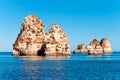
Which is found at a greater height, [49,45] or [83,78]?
[49,45]

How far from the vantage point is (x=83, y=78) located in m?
72.4

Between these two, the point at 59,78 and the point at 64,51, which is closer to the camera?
the point at 59,78

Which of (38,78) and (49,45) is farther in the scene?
(49,45)

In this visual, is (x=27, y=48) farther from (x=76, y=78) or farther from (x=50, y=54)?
(x=76, y=78)

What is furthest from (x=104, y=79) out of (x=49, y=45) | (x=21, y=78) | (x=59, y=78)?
(x=49, y=45)

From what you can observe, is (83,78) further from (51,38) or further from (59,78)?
(51,38)

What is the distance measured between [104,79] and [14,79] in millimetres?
16949

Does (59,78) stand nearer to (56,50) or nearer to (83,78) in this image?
(83,78)

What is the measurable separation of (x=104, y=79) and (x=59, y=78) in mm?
8779

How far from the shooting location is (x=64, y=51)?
200 meters

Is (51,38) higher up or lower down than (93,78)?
higher up

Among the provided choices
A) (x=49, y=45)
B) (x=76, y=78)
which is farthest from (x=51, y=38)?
(x=76, y=78)

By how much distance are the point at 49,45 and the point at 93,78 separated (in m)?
125

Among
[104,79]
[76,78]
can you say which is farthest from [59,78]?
[104,79]
